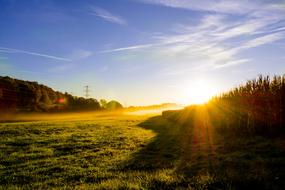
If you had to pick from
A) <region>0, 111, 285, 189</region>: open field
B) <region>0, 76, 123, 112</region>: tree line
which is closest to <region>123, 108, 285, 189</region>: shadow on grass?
<region>0, 111, 285, 189</region>: open field

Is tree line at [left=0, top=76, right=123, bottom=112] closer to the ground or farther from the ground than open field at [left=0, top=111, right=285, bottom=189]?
farther from the ground

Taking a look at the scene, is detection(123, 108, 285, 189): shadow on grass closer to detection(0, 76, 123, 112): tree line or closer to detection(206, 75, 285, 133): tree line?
detection(206, 75, 285, 133): tree line

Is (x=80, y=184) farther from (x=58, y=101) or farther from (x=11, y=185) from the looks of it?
(x=58, y=101)

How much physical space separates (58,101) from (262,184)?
96.1 meters

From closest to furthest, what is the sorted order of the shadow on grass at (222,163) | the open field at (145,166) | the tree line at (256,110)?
1. the shadow on grass at (222,163)
2. the open field at (145,166)
3. the tree line at (256,110)

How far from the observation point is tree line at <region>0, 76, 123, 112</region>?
69.8 meters

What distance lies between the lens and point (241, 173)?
896cm

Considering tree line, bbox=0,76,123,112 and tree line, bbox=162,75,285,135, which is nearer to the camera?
tree line, bbox=162,75,285,135

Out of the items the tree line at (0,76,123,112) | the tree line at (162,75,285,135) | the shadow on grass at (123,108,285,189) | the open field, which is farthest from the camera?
the tree line at (0,76,123,112)

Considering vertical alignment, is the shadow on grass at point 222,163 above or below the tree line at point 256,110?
below

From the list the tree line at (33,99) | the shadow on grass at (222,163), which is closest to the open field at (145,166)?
the shadow on grass at (222,163)

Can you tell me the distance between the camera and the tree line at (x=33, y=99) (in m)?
69.8

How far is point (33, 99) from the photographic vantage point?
80750mm

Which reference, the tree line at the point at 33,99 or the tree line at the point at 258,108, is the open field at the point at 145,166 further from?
the tree line at the point at 33,99
